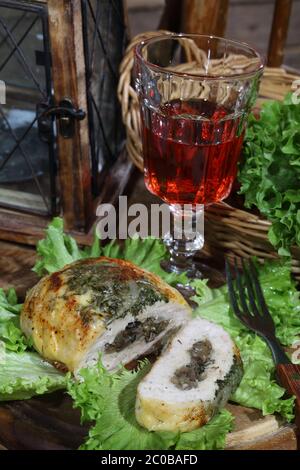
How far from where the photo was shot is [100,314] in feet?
4.21

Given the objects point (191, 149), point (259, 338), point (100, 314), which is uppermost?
point (191, 149)

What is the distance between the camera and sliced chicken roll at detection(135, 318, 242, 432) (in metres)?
1.17

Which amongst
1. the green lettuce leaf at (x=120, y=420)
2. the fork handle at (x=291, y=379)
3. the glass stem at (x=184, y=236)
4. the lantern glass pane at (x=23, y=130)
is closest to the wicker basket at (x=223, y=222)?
the glass stem at (x=184, y=236)

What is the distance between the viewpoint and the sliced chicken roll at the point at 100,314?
1.28m

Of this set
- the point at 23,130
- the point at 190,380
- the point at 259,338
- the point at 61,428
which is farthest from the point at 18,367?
the point at 23,130

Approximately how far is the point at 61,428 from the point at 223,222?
554 millimetres

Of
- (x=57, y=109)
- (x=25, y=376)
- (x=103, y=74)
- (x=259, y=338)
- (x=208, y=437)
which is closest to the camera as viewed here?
(x=208, y=437)

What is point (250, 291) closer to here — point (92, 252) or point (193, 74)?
point (92, 252)

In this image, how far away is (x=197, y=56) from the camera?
5.59 feet

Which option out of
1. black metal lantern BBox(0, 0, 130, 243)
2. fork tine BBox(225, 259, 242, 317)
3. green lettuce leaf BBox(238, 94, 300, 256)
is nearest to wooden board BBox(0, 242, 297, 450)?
fork tine BBox(225, 259, 242, 317)

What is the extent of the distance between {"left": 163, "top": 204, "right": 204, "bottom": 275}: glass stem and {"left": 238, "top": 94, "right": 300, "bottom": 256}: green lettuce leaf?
11cm

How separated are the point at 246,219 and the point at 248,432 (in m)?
0.45

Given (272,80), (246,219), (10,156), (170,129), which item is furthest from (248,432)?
(272,80)

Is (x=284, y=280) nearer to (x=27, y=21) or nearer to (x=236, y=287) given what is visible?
(x=236, y=287)
